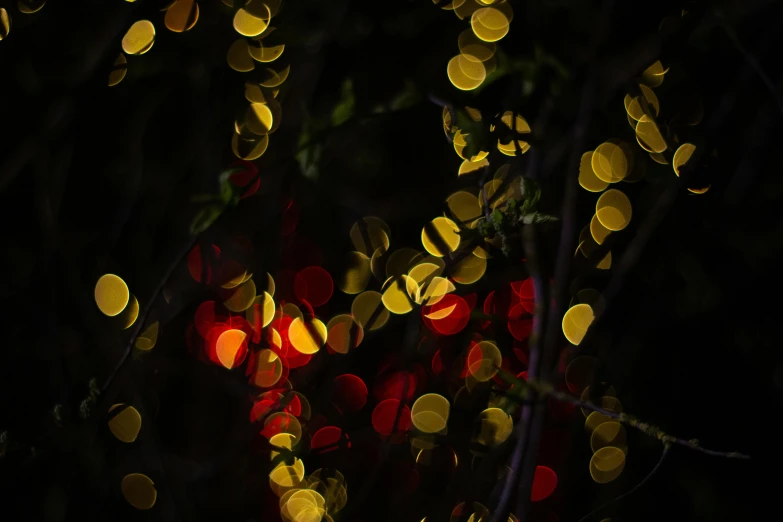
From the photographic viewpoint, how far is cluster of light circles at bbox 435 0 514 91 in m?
0.72

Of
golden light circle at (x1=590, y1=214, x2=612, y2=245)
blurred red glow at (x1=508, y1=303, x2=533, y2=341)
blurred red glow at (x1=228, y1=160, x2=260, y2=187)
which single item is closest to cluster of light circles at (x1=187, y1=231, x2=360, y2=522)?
blurred red glow at (x1=228, y1=160, x2=260, y2=187)

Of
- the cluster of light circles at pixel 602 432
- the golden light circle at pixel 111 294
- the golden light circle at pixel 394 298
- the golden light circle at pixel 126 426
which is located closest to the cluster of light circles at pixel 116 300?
the golden light circle at pixel 111 294

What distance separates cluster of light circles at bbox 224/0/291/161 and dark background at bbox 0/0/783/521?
2 cm

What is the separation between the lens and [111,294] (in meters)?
0.78

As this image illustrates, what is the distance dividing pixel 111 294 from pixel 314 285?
1.22ft

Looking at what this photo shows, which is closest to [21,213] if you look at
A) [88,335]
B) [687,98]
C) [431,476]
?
[88,335]

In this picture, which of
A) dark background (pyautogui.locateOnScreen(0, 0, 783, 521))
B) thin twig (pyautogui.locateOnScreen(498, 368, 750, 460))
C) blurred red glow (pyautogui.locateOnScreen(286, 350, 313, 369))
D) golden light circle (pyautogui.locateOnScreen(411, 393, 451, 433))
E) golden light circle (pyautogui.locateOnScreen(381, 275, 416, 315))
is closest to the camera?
thin twig (pyautogui.locateOnScreen(498, 368, 750, 460))

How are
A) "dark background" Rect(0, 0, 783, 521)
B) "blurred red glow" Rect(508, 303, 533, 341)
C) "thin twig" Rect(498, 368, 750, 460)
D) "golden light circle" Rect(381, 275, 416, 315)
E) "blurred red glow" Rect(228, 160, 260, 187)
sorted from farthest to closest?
"blurred red glow" Rect(508, 303, 533, 341), "dark background" Rect(0, 0, 783, 521), "golden light circle" Rect(381, 275, 416, 315), "blurred red glow" Rect(228, 160, 260, 187), "thin twig" Rect(498, 368, 750, 460)

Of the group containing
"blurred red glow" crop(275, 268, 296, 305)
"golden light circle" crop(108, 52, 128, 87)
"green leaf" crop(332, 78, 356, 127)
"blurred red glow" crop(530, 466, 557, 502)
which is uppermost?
"green leaf" crop(332, 78, 356, 127)

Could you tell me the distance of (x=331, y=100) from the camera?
0.86 m

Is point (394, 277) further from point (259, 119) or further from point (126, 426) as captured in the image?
point (126, 426)

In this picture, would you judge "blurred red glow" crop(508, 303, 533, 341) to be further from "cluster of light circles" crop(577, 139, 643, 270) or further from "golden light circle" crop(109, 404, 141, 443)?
"golden light circle" crop(109, 404, 141, 443)

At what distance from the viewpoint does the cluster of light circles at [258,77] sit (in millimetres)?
715

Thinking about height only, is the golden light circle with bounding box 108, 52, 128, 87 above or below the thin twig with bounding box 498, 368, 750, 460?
below
